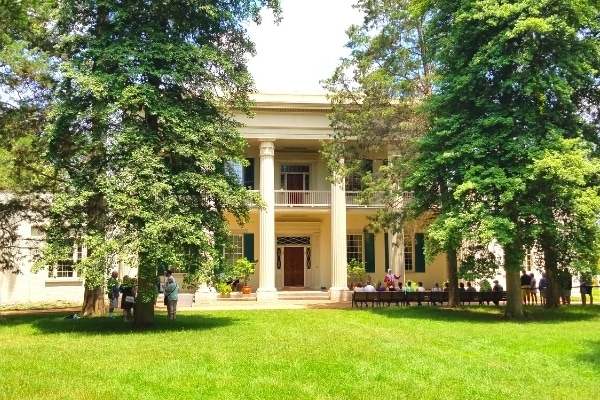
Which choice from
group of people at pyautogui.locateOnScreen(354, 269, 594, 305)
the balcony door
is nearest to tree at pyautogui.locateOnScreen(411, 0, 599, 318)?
group of people at pyautogui.locateOnScreen(354, 269, 594, 305)

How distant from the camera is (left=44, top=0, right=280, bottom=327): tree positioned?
12.8 metres

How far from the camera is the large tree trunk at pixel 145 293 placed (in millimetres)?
12883

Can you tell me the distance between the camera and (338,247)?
82.6 feet

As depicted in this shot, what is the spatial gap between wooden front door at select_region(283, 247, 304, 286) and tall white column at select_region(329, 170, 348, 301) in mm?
3992

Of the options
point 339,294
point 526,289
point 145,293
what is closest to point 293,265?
point 339,294

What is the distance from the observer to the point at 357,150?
71.1ft

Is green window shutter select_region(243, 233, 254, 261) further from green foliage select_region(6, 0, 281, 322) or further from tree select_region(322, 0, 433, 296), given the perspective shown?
green foliage select_region(6, 0, 281, 322)

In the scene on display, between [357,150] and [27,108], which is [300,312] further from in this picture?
[27,108]

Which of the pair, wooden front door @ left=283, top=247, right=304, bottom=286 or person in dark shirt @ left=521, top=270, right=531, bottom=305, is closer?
person in dark shirt @ left=521, top=270, right=531, bottom=305

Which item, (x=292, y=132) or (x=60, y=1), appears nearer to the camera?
(x=60, y=1)

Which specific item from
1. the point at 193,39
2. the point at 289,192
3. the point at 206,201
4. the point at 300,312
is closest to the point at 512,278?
the point at 300,312

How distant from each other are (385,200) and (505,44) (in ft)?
21.5

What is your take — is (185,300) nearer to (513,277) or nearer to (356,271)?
(356,271)

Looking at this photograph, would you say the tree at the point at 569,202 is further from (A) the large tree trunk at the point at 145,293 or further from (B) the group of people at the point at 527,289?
(A) the large tree trunk at the point at 145,293
